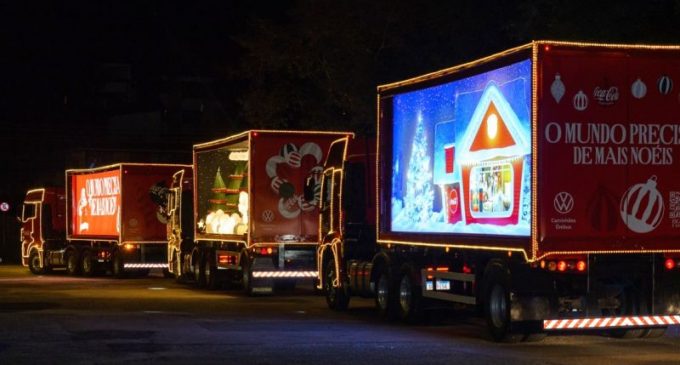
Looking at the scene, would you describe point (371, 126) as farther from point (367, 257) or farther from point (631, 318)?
point (631, 318)

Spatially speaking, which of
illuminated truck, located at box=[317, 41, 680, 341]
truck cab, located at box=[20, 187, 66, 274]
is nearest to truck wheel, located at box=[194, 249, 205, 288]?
truck cab, located at box=[20, 187, 66, 274]

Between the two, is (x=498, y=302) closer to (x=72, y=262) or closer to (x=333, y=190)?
(x=333, y=190)


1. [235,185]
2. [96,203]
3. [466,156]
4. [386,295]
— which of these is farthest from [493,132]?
[96,203]

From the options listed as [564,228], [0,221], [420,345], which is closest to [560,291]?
[564,228]

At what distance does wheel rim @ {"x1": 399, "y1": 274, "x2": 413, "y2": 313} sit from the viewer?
20.7 meters

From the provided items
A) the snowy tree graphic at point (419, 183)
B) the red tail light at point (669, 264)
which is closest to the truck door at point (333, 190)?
the snowy tree graphic at point (419, 183)

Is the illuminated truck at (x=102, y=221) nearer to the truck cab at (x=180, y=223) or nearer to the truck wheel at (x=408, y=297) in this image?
the truck cab at (x=180, y=223)

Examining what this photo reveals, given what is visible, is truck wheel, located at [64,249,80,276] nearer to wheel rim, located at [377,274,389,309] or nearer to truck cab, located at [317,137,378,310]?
truck cab, located at [317,137,378,310]

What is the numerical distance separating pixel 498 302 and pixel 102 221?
24307 mm

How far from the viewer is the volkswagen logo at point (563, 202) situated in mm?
16266

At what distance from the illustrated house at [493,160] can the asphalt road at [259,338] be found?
1858mm

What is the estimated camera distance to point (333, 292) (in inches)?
955

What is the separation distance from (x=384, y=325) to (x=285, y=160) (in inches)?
316

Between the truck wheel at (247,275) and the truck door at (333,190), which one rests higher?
the truck door at (333,190)
